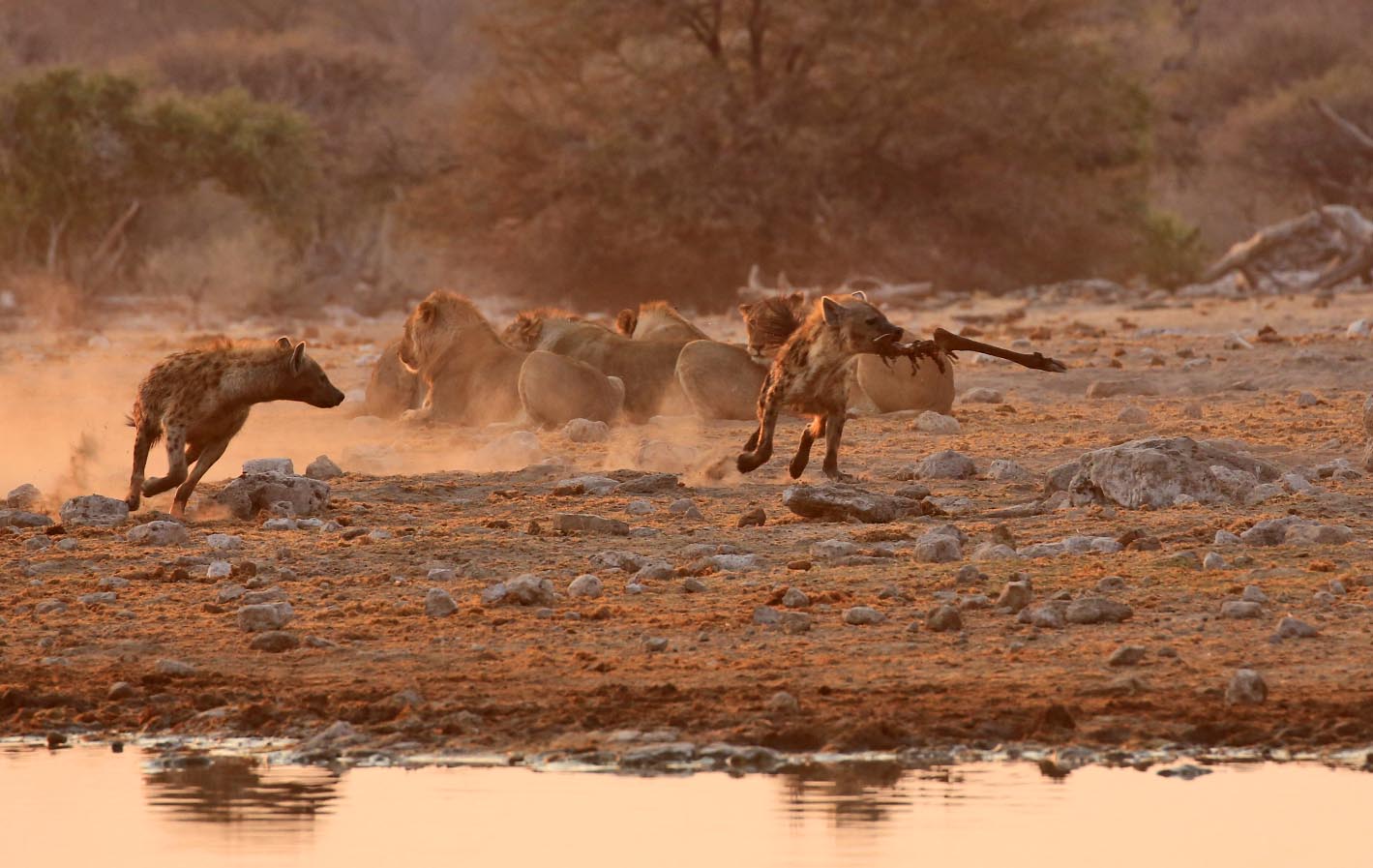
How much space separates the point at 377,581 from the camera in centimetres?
855

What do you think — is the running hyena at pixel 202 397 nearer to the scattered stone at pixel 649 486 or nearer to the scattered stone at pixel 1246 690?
the scattered stone at pixel 649 486

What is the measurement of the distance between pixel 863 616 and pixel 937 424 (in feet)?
18.6

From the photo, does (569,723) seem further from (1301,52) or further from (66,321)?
(1301,52)

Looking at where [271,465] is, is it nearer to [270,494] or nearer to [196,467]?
[270,494]

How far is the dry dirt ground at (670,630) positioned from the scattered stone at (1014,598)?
4.4 inches

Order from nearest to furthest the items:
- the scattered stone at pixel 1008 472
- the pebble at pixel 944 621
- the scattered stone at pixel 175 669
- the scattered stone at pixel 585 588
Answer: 1. the scattered stone at pixel 175 669
2. the pebble at pixel 944 621
3. the scattered stone at pixel 585 588
4. the scattered stone at pixel 1008 472

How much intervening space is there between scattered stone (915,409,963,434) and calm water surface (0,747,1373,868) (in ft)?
23.3

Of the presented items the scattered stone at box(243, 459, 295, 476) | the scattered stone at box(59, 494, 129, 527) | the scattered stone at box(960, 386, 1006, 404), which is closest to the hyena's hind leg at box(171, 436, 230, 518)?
the scattered stone at box(59, 494, 129, 527)

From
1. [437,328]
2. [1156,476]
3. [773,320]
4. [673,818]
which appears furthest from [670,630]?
[437,328]

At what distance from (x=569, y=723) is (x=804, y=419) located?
7.68m

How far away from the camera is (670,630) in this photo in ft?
24.8

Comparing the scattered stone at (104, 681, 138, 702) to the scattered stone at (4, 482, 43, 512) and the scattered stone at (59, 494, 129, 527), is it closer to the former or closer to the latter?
the scattered stone at (59, 494, 129, 527)

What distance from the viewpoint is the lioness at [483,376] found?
529 inches

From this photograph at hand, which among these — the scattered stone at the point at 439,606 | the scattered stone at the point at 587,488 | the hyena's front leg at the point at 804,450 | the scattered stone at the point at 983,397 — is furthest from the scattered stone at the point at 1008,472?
the scattered stone at the point at 983,397
